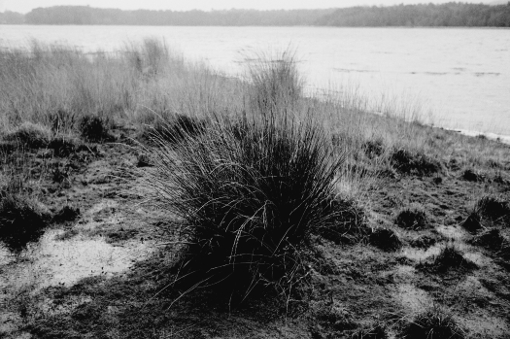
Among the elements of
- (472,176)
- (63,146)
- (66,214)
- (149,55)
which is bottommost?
(472,176)

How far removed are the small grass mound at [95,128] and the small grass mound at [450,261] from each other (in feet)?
11.6

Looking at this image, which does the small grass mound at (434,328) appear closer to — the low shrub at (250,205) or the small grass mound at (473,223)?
the low shrub at (250,205)

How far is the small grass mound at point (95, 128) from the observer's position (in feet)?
15.1

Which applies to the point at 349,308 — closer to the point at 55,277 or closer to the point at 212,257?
the point at 212,257

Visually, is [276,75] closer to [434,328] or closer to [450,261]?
[450,261]

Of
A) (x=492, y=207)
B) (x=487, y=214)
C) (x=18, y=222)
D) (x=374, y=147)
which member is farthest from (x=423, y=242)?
(x=18, y=222)

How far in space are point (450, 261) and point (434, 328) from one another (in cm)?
67

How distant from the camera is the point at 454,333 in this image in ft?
5.61

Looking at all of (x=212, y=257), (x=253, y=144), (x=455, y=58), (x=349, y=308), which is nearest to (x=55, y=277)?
(x=212, y=257)

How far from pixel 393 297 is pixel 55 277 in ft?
5.63

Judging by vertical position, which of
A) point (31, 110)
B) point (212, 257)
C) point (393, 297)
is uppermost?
point (31, 110)

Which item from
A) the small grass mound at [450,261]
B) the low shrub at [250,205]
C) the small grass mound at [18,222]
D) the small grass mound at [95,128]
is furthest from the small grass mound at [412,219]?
the small grass mound at [95,128]

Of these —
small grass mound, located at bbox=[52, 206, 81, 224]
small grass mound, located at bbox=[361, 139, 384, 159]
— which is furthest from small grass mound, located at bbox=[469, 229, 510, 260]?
small grass mound, located at bbox=[52, 206, 81, 224]

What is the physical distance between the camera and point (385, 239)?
2555 mm
